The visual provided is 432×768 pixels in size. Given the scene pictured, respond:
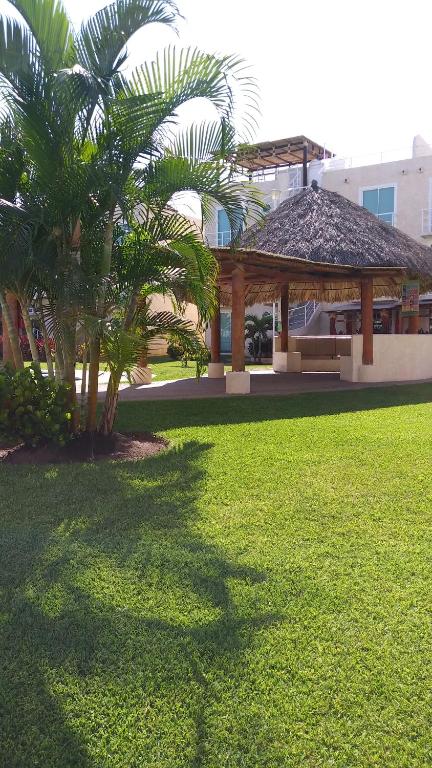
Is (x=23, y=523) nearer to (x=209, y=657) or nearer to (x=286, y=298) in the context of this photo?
(x=209, y=657)

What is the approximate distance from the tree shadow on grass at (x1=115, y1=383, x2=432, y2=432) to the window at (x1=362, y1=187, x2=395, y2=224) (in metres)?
15.9

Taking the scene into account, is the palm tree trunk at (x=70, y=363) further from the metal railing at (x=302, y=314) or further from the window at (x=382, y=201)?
the window at (x=382, y=201)

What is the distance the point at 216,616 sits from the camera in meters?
3.13

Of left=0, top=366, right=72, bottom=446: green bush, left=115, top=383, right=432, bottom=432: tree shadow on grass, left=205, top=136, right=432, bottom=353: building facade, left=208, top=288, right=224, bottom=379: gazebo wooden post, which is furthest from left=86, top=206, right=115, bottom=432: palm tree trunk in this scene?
left=205, top=136, right=432, bottom=353: building facade

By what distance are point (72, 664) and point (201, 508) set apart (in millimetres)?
2216

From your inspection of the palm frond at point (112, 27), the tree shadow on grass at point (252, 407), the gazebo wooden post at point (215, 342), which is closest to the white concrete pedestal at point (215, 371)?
the gazebo wooden post at point (215, 342)

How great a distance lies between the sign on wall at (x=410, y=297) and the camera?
1508 cm

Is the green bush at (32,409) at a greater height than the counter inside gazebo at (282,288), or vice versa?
the counter inside gazebo at (282,288)

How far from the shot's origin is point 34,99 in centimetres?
555

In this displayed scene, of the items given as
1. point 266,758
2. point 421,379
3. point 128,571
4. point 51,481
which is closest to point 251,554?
point 128,571

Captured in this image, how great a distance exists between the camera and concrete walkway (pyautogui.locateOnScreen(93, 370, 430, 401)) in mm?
11654

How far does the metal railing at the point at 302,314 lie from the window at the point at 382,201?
464 centimetres

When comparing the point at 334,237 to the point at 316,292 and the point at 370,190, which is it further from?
the point at 370,190

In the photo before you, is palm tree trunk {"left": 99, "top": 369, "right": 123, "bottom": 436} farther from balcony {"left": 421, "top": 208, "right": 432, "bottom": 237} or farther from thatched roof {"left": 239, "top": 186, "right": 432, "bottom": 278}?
balcony {"left": 421, "top": 208, "right": 432, "bottom": 237}
